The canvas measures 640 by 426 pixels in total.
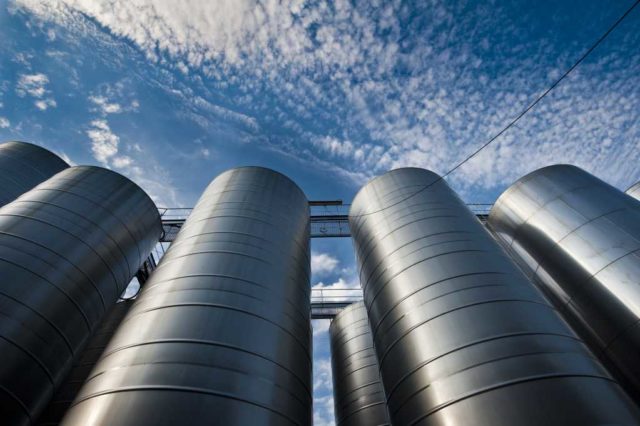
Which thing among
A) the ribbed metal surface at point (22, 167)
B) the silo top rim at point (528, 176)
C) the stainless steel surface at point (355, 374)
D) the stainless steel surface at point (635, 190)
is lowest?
the stainless steel surface at point (355, 374)

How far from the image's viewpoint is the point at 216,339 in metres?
4.72

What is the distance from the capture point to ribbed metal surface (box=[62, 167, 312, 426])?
4.00 m

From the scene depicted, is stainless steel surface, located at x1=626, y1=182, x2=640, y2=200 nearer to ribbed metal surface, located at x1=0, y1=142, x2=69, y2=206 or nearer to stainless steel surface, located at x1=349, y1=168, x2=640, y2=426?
stainless steel surface, located at x1=349, y1=168, x2=640, y2=426

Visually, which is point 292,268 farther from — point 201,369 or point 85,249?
point 85,249

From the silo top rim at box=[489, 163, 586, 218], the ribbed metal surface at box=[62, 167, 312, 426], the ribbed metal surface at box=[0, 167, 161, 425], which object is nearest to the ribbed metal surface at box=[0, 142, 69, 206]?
the ribbed metal surface at box=[0, 167, 161, 425]

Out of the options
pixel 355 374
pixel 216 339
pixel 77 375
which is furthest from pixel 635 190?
pixel 77 375

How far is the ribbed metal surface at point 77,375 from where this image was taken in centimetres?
728

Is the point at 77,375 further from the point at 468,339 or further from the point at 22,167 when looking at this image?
the point at 22,167

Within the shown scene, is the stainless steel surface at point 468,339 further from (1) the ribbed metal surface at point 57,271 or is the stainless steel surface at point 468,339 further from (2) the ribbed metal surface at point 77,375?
(2) the ribbed metal surface at point 77,375

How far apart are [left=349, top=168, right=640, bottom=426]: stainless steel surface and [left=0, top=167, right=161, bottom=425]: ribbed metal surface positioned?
577 cm

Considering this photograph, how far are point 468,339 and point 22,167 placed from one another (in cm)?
1605

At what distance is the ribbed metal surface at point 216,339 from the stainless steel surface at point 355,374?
4.65 metres

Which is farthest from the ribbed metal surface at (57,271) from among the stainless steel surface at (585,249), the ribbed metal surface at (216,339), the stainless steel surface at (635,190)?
the stainless steel surface at (635,190)

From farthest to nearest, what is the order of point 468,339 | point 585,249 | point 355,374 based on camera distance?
point 355,374
point 585,249
point 468,339
